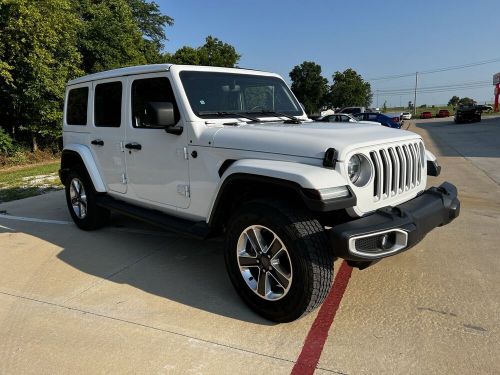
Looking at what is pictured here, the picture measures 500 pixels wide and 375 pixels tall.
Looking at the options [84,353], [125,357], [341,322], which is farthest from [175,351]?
[341,322]

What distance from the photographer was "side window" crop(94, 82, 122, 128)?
4477 mm

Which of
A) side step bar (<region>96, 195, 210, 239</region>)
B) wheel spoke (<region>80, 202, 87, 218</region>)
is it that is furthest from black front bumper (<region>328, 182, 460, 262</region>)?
wheel spoke (<region>80, 202, 87, 218</region>)

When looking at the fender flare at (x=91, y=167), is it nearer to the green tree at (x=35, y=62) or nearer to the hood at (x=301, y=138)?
the hood at (x=301, y=138)

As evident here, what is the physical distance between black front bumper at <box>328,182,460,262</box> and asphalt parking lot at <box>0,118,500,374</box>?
611 mm

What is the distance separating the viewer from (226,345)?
2.77m

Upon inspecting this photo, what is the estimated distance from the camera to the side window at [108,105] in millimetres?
4477

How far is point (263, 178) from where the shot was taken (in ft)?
9.45

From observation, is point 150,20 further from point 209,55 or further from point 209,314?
point 209,314

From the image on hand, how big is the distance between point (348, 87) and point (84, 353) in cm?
5785

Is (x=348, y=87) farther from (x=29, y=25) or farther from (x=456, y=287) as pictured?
(x=456, y=287)

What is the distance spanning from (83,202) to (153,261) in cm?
167

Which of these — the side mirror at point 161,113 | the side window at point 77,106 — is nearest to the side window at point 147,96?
the side mirror at point 161,113

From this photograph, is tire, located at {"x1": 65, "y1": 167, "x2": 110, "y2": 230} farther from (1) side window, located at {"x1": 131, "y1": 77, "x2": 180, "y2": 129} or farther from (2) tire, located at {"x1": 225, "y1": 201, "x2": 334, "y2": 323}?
(2) tire, located at {"x1": 225, "y1": 201, "x2": 334, "y2": 323}

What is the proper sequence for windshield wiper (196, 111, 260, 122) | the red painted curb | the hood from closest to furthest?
A: 1. the red painted curb
2. the hood
3. windshield wiper (196, 111, 260, 122)
